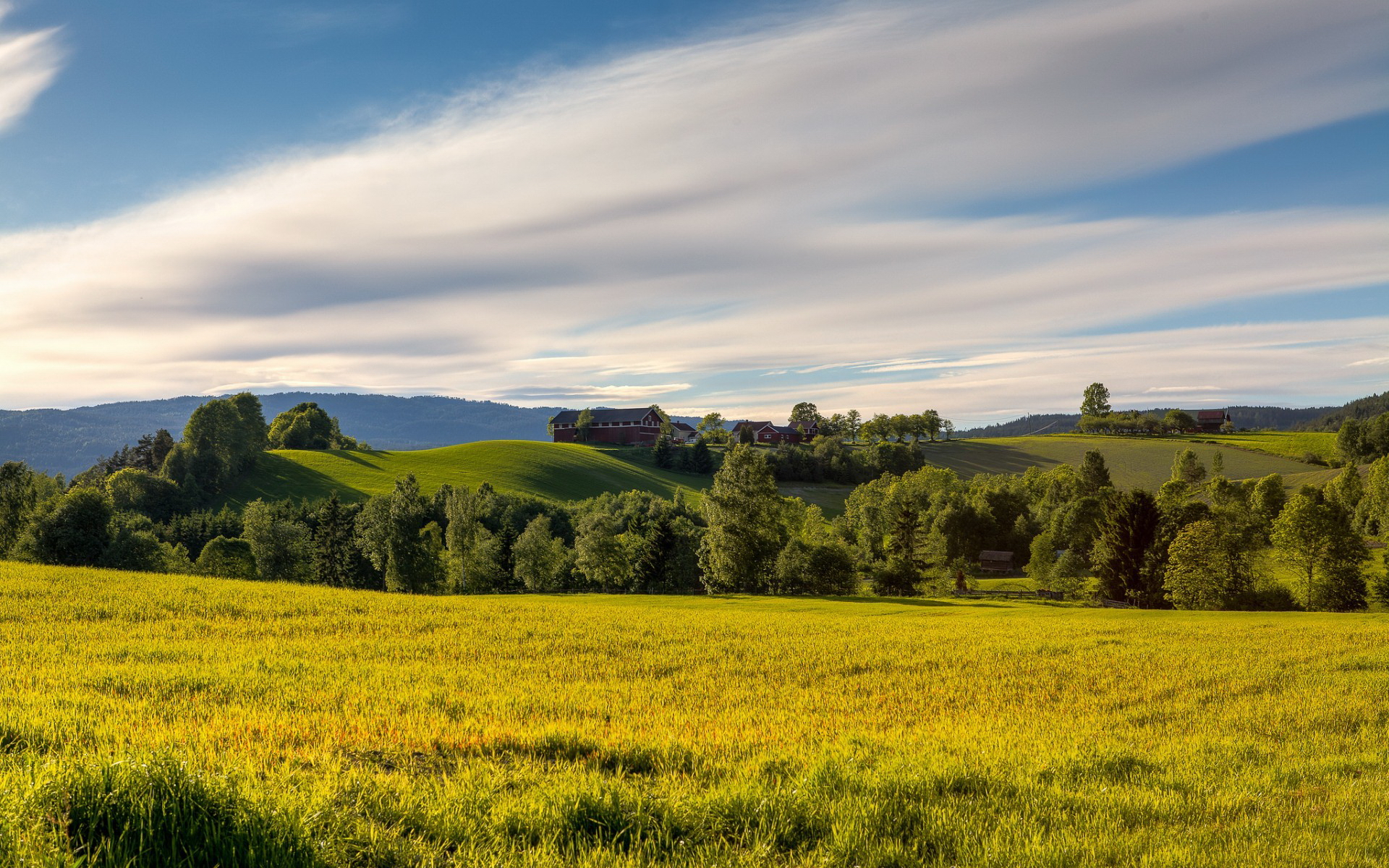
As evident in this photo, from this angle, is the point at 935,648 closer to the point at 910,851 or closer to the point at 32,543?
the point at 910,851

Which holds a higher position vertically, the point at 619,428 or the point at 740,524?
the point at 619,428

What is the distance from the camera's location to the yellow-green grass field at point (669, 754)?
5.85 metres

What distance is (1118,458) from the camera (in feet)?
549

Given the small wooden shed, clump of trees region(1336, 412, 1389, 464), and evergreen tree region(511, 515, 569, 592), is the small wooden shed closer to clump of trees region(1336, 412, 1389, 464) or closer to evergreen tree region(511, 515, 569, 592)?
evergreen tree region(511, 515, 569, 592)

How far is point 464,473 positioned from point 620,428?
202ft

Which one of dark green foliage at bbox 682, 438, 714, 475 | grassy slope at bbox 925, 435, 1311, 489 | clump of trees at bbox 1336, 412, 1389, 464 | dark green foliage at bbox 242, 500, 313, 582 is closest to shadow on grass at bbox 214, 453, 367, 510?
dark green foliage at bbox 242, 500, 313, 582

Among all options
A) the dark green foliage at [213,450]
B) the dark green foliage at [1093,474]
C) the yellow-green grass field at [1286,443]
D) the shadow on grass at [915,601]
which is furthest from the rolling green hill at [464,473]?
the yellow-green grass field at [1286,443]

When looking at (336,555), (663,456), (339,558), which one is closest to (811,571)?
(339,558)

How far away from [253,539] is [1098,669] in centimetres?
8112

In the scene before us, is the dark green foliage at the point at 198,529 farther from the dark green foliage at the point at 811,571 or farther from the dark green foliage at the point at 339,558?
the dark green foliage at the point at 811,571

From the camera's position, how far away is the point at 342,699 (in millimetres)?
13148

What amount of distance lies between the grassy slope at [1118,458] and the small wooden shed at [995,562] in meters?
51.5

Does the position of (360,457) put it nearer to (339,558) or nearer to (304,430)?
(304,430)

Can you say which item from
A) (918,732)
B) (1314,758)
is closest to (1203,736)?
(1314,758)
